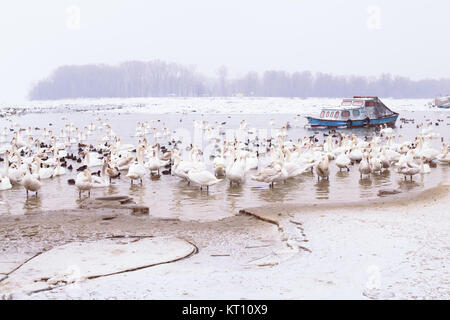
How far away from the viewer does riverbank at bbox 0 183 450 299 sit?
5359 mm

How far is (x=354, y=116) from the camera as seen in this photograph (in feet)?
125

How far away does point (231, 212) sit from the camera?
1073 centimetres

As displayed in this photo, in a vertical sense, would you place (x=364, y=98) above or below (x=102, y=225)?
above

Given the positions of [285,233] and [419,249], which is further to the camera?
[285,233]

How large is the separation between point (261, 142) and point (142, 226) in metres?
17.3

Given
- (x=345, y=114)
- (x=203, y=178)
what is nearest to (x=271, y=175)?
(x=203, y=178)

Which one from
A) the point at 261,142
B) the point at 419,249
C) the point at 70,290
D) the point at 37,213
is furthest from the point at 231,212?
the point at 261,142

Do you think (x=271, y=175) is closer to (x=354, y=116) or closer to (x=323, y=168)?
(x=323, y=168)

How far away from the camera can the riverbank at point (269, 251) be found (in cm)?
536

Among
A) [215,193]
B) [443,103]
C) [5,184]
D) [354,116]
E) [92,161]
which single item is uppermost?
[443,103]

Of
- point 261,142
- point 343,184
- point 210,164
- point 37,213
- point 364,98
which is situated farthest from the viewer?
point 364,98

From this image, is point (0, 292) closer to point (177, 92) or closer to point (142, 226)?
point (142, 226)

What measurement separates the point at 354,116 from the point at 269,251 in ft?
106

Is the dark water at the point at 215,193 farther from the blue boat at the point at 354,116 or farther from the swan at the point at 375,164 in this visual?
the blue boat at the point at 354,116
